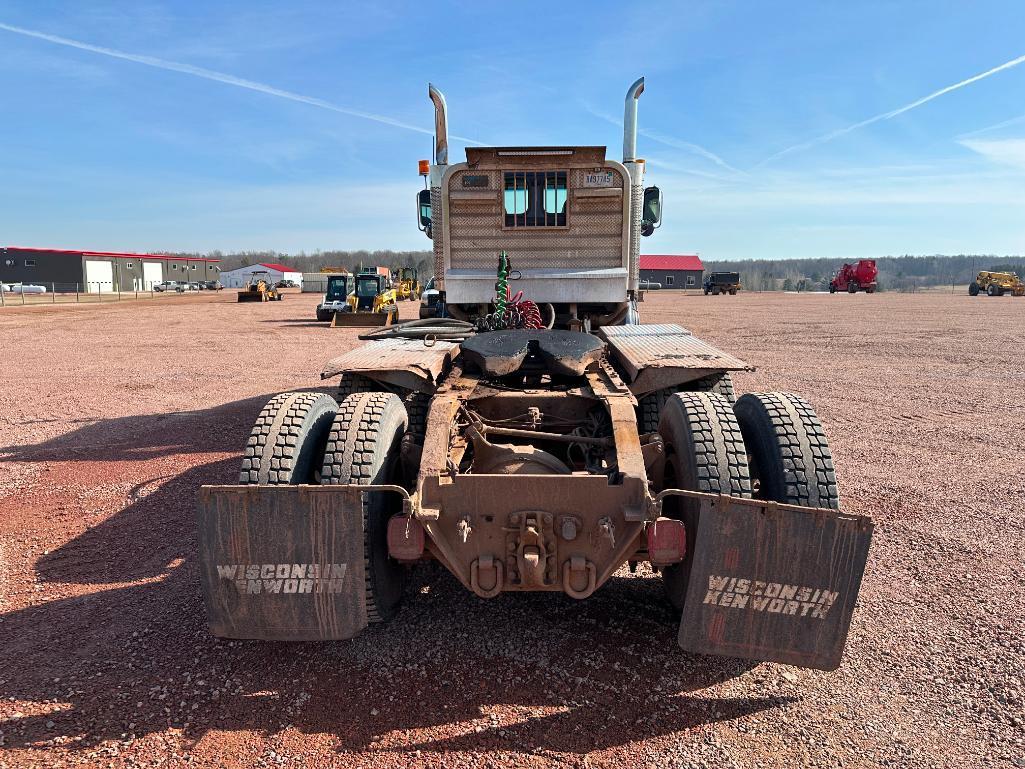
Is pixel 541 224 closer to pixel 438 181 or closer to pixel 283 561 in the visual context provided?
pixel 438 181

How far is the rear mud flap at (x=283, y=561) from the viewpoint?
294cm

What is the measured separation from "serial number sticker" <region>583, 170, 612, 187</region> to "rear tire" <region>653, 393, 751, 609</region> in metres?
3.58

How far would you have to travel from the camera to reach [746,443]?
3.67 m

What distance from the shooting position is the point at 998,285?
48.5 meters

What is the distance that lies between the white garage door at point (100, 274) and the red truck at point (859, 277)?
6494cm

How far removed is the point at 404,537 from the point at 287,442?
0.88 metres

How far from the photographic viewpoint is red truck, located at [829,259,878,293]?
57.1 metres

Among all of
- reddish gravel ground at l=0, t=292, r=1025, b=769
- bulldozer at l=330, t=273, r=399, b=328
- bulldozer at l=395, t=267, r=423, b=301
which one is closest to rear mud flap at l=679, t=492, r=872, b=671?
reddish gravel ground at l=0, t=292, r=1025, b=769

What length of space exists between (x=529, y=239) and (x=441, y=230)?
87 centimetres

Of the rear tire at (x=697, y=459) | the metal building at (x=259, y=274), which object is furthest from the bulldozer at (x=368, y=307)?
the metal building at (x=259, y=274)

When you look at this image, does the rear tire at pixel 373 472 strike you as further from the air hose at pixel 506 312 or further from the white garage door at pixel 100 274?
the white garage door at pixel 100 274

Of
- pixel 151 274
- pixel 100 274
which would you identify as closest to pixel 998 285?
pixel 100 274

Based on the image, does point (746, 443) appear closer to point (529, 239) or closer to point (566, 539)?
point (566, 539)

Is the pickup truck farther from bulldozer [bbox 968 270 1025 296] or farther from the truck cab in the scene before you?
the truck cab
